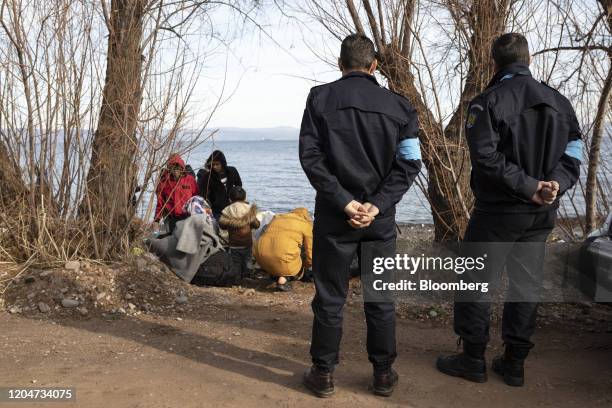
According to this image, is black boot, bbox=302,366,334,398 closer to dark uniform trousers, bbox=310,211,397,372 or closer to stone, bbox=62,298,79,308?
dark uniform trousers, bbox=310,211,397,372

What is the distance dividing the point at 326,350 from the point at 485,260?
111cm

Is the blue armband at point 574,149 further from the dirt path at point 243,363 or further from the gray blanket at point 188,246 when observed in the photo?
the gray blanket at point 188,246

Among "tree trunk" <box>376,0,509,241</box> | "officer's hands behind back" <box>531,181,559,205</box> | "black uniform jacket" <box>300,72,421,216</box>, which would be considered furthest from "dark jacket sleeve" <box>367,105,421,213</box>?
"tree trunk" <box>376,0,509,241</box>

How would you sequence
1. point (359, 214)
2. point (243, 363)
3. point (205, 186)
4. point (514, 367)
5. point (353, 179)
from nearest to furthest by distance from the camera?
point (359, 214) < point (353, 179) < point (514, 367) < point (243, 363) < point (205, 186)

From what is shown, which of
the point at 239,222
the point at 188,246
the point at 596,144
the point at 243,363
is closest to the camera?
the point at 243,363

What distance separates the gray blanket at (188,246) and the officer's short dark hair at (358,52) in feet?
12.0

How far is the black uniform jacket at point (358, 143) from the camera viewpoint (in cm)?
355

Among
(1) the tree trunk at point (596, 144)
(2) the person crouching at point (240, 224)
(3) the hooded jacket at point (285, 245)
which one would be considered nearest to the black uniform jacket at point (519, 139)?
(1) the tree trunk at point (596, 144)

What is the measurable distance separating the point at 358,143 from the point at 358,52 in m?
0.51

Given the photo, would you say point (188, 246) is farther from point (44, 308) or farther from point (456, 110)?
point (456, 110)

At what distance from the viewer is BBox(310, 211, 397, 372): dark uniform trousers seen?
365cm

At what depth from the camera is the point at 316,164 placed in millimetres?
3553

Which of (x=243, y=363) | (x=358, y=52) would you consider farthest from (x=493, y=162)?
(x=243, y=363)

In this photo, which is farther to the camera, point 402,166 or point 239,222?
point 239,222
